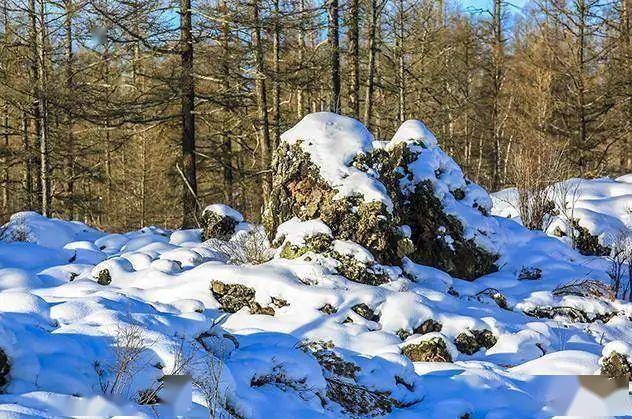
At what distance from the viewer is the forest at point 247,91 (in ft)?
36.9

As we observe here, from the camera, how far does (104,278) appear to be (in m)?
6.86

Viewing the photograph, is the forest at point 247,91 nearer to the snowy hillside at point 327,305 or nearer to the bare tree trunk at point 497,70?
the bare tree trunk at point 497,70

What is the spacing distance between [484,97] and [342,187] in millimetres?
21035

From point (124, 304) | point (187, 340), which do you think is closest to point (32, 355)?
point (187, 340)

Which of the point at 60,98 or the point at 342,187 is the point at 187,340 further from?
the point at 60,98

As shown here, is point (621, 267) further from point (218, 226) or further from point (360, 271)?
point (218, 226)

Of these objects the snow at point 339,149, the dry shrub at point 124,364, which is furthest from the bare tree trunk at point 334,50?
the dry shrub at point 124,364

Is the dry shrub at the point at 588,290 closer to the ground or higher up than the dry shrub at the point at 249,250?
closer to the ground

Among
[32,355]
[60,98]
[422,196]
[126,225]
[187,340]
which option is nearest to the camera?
[32,355]

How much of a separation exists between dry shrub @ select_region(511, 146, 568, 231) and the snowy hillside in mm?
800

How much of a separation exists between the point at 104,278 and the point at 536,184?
24.2 feet

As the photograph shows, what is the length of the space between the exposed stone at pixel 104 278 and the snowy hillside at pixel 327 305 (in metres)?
0.05

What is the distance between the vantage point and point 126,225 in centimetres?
1981

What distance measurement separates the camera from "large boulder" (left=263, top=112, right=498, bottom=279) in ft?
22.3
